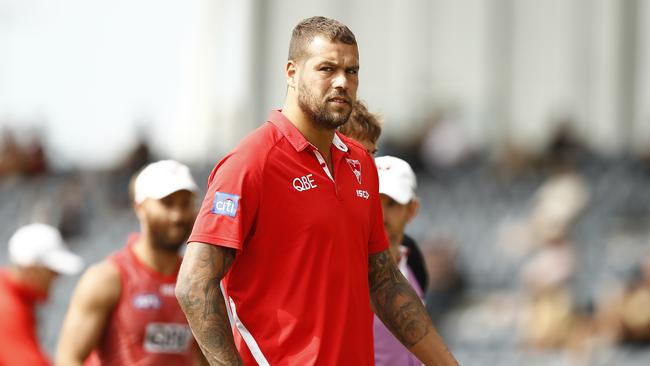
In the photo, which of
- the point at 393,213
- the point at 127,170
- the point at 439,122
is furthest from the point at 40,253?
the point at 127,170

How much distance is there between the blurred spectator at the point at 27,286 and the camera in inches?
307

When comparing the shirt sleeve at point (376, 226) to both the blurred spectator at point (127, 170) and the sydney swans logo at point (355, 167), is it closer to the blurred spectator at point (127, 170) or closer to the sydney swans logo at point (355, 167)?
the sydney swans logo at point (355, 167)

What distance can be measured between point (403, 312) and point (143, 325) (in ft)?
7.42

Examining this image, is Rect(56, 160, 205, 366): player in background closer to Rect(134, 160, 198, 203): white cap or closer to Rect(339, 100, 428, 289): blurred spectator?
Rect(134, 160, 198, 203): white cap

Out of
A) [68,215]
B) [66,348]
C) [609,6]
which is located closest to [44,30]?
[68,215]

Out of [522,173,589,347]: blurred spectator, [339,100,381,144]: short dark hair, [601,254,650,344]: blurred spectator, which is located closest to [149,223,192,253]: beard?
[339,100,381,144]: short dark hair

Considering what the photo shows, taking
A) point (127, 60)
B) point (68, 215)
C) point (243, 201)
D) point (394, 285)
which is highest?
point (243, 201)

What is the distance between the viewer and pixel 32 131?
19016 mm

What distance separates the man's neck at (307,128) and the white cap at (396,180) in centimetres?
131

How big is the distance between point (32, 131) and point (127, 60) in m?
2.08

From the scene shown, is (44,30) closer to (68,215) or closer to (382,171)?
(68,215)

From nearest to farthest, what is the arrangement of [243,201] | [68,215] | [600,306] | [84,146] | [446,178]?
[243,201] → [600,306] → [446,178] → [68,215] → [84,146]

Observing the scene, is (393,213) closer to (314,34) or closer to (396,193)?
(396,193)

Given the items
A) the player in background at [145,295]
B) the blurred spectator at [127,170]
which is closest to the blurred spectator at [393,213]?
the player in background at [145,295]
